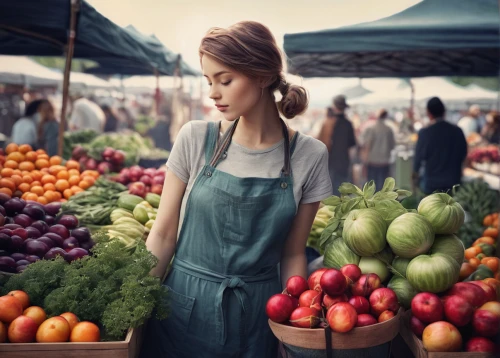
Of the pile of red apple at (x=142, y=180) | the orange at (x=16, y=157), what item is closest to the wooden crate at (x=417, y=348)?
the pile of red apple at (x=142, y=180)

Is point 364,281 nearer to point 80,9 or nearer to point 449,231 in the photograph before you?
point 449,231

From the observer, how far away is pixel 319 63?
788 centimetres

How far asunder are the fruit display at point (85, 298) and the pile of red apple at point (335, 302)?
0.47m

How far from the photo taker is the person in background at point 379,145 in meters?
10.4

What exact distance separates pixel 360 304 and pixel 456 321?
339mm

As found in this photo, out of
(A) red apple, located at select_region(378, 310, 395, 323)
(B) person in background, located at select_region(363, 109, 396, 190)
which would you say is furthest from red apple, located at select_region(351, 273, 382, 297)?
(B) person in background, located at select_region(363, 109, 396, 190)

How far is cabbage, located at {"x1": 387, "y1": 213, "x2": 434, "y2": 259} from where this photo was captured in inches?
78.4

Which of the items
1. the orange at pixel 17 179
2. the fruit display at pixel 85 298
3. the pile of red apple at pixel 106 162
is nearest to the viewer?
the fruit display at pixel 85 298

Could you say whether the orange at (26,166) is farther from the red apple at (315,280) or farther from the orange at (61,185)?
the red apple at (315,280)

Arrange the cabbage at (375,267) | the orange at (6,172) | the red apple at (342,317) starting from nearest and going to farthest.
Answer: the red apple at (342,317) < the cabbage at (375,267) < the orange at (6,172)

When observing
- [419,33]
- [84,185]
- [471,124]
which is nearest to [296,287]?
[84,185]

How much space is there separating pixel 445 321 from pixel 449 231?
445 millimetres

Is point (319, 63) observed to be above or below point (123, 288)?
above

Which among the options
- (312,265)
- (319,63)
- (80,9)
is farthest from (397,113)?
(312,265)
